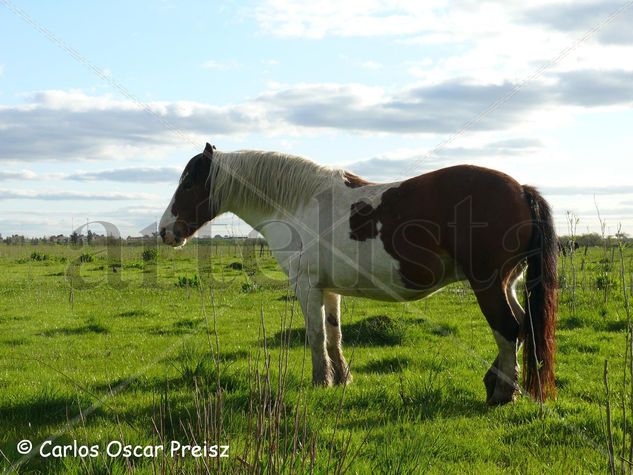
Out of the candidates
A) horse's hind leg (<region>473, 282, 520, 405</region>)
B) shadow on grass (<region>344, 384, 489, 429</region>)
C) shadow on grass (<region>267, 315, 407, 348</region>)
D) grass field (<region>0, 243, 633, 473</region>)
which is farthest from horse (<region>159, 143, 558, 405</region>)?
shadow on grass (<region>267, 315, 407, 348</region>)

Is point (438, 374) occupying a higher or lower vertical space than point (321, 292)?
lower

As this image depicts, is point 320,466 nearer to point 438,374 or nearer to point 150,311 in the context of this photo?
point 438,374

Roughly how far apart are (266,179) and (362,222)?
1488mm

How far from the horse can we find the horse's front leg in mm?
11

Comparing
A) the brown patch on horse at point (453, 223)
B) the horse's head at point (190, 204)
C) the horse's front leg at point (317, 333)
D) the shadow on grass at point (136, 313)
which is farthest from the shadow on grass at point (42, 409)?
the shadow on grass at point (136, 313)

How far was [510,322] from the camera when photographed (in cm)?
514

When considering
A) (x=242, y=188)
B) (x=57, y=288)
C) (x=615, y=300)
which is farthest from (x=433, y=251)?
(x=57, y=288)

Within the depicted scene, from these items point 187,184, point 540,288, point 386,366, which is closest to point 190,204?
point 187,184

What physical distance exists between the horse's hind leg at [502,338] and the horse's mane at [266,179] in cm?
212

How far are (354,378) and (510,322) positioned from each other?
6.50 feet

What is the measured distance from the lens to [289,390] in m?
5.07

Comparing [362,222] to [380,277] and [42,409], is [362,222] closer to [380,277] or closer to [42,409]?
[380,277]

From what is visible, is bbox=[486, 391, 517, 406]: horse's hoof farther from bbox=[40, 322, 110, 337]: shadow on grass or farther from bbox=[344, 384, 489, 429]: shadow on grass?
bbox=[40, 322, 110, 337]: shadow on grass

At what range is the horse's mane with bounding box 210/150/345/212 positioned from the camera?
21.2 ft
